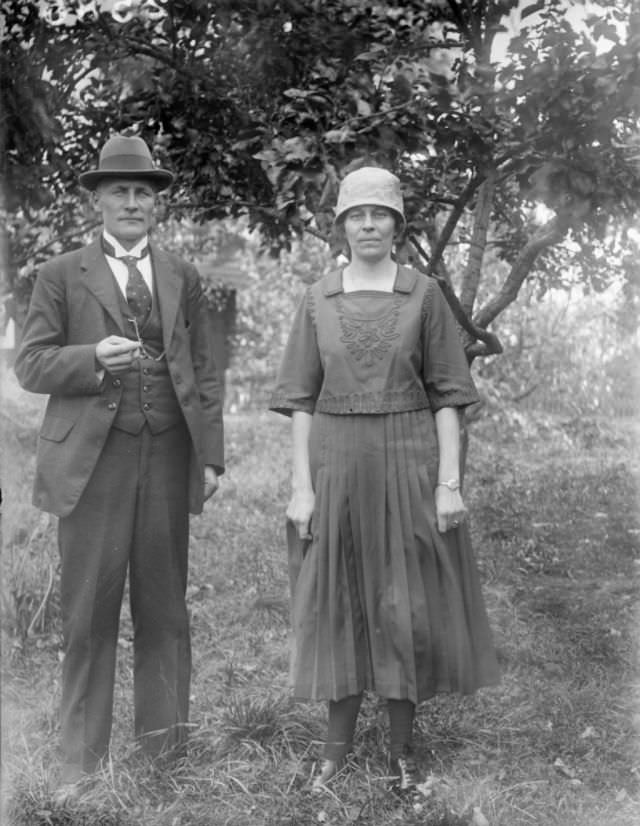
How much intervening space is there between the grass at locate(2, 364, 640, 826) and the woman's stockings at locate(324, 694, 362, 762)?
10 cm

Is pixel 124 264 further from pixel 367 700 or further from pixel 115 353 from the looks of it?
pixel 367 700

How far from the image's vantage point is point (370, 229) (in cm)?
313

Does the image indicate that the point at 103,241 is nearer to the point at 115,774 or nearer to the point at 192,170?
the point at 192,170

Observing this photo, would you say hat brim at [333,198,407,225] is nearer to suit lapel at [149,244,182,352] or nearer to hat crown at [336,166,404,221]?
hat crown at [336,166,404,221]

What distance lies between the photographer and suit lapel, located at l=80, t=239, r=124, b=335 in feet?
10.4

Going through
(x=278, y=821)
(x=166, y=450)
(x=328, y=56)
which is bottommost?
(x=278, y=821)

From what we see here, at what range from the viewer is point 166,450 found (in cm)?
326

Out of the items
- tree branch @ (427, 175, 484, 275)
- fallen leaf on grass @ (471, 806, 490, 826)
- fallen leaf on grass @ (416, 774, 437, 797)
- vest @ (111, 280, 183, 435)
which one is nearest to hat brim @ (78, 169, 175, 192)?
vest @ (111, 280, 183, 435)

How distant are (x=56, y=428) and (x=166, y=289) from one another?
1.96 ft

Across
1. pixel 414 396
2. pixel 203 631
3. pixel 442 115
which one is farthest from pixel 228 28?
pixel 203 631

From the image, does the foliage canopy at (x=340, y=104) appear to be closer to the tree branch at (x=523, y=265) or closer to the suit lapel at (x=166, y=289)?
the tree branch at (x=523, y=265)

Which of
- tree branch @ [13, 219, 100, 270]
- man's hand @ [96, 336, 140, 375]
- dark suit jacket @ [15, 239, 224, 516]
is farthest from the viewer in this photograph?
tree branch @ [13, 219, 100, 270]

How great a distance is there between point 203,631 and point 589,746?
2089mm

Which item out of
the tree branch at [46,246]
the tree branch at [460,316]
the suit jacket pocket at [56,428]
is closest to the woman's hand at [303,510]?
the suit jacket pocket at [56,428]
